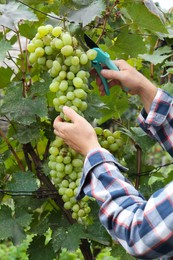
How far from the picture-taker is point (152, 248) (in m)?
0.83

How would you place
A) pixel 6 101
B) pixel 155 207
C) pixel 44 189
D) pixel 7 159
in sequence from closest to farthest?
→ pixel 155 207
pixel 6 101
pixel 44 189
pixel 7 159

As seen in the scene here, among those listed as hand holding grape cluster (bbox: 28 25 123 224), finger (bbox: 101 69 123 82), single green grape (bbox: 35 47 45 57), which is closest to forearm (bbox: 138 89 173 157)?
finger (bbox: 101 69 123 82)

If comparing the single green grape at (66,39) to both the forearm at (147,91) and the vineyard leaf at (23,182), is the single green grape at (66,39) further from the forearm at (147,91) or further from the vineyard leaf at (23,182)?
the vineyard leaf at (23,182)

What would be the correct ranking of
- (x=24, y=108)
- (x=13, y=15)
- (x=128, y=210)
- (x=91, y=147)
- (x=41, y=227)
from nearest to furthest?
(x=128, y=210)
(x=91, y=147)
(x=13, y=15)
(x=24, y=108)
(x=41, y=227)

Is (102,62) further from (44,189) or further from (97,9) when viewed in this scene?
(44,189)

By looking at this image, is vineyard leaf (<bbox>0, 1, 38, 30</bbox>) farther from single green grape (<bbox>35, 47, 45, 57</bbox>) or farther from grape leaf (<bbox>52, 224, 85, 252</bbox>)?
grape leaf (<bbox>52, 224, 85, 252</bbox>)

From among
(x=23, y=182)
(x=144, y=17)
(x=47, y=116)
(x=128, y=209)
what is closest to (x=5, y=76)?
(x=47, y=116)

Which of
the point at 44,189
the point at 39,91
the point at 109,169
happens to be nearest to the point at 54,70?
the point at 39,91

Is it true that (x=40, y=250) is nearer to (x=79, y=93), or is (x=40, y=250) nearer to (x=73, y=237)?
(x=73, y=237)

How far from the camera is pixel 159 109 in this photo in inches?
47.8

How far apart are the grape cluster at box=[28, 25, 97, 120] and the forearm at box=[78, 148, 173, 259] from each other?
166 mm

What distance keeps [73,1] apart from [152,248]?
0.58 m

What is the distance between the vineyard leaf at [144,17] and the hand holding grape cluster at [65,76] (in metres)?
0.21

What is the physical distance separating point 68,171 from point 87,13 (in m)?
0.35
